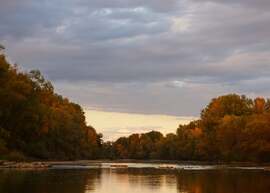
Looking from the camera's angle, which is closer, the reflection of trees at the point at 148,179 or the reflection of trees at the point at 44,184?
the reflection of trees at the point at 44,184

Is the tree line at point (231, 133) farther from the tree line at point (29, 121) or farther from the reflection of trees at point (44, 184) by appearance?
the reflection of trees at point (44, 184)

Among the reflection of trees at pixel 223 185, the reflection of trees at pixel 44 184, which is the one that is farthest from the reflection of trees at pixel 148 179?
the reflection of trees at pixel 44 184

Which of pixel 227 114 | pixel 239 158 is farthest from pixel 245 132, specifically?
pixel 227 114

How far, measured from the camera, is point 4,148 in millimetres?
97312

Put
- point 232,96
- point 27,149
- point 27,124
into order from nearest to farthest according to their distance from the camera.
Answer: point 27,124 → point 27,149 → point 232,96

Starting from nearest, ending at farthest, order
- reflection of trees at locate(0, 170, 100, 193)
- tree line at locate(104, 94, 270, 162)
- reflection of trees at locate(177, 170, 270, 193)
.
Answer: reflection of trees at locate(0, 170, 100, 193) < reflection of trees at locate(177, 170, 270, 193) < tree line at locate(104, 94, 270, 162)

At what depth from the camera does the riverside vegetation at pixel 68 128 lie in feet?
336

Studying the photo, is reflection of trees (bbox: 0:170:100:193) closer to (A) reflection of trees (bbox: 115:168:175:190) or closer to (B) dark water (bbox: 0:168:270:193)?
(B) dark water (bbox: 0:168:270:193)

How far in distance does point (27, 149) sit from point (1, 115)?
20.3 m

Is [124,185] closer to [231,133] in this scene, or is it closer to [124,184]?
[124,184]

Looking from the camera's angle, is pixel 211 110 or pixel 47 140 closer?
pixel 47 140

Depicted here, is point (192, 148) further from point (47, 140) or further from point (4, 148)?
point (4, 148)

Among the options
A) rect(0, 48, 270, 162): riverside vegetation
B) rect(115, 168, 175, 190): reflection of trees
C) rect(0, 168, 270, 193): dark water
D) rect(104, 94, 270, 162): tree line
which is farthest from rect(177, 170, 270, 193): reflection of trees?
rect(104, 94, 270, 162): tree line

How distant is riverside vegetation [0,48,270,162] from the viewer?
102 metres
